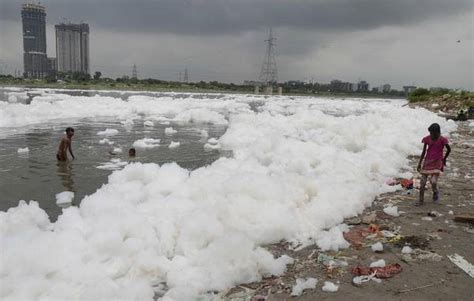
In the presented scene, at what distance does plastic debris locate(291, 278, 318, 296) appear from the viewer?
3826mm

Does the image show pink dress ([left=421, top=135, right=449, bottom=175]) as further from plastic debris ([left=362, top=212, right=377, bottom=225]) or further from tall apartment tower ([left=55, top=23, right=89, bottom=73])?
tall apartment tower ([left=55, top=23, right=89, bottom=73])

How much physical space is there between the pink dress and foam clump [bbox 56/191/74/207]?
5.83 m

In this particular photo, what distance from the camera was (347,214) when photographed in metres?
6.01

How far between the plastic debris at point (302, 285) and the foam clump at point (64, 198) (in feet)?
15.1

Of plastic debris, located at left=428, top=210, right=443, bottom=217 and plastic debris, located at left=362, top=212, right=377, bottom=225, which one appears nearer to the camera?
plastic debris, located at left=362, top=212, right=377, bottom=225

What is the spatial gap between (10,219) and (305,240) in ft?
11.6

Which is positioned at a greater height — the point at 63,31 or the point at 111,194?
the point at 63,31

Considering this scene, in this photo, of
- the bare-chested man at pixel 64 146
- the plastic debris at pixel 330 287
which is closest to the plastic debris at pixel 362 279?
the plastic debris at pixel 330 287

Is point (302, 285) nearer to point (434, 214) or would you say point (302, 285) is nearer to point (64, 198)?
point (434, 214)

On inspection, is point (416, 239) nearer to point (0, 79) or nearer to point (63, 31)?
point (0, 79)

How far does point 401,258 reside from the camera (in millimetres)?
4520

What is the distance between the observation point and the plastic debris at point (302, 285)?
3.83m

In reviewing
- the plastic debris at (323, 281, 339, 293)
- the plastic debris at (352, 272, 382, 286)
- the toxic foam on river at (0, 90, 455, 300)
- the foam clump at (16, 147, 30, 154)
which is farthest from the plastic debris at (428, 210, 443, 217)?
the foam clump at (16, 147, 30, 154)

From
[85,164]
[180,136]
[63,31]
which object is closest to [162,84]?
[63,31]
